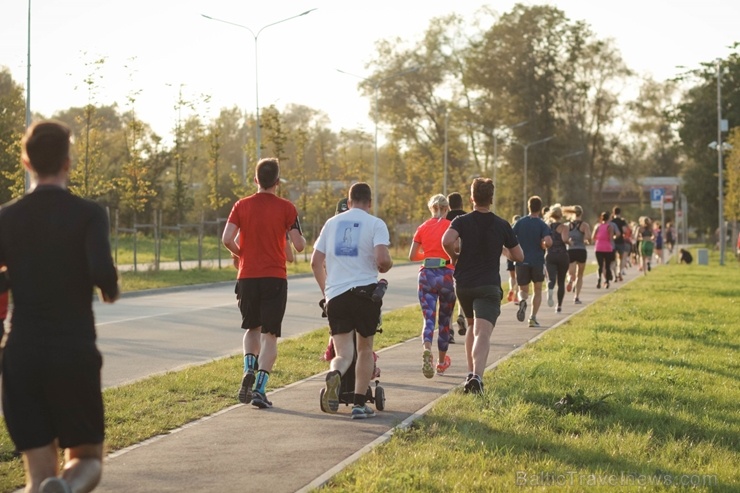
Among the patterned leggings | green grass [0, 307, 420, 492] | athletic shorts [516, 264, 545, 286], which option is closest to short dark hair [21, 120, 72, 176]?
green grass [0, 307, 420, 492]

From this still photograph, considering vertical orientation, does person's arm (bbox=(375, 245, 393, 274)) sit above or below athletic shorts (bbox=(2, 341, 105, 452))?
above

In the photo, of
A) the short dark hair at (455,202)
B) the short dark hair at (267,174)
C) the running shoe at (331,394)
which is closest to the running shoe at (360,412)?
the running shoe at (331,394)

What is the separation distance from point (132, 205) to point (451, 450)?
1177 inches

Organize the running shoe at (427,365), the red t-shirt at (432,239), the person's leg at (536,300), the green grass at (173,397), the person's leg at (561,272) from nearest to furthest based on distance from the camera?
the green grass at (173,397) → the running shoe at (427,365) → the red t-shirt at (432,239) → the person's leg at (536,300) → the person's leg at (561,272)

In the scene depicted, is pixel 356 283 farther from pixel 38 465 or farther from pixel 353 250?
pixel 38 465

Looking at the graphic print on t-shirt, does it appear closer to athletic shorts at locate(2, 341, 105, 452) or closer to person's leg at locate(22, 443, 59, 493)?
athletic shorts at locate(2, 341, 105, 452)

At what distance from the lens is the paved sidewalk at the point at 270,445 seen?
22.7ft

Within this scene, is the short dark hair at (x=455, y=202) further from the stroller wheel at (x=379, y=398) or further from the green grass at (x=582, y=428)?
the stroller wheel at (x=379, y=398)

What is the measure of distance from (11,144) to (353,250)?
1099 inches

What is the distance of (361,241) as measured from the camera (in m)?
9.27

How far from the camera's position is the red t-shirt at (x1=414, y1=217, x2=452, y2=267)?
1245 centimetres

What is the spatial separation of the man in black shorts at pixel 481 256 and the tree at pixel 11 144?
22.8 metres

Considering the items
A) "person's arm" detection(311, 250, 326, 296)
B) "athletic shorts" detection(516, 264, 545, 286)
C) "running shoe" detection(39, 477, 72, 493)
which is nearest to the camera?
"running shoe" detection(39, 477, 72, 493)

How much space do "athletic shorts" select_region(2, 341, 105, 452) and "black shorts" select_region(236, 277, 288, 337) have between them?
4821 mm
